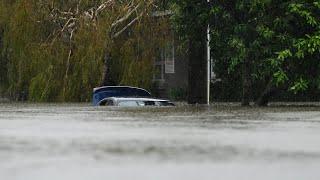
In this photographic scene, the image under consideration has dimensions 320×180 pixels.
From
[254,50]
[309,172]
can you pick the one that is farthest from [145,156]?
[254,50]

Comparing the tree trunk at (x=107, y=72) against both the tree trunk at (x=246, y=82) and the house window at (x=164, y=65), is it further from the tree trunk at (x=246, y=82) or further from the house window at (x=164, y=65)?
the tree trunk at (x=246, y=82)

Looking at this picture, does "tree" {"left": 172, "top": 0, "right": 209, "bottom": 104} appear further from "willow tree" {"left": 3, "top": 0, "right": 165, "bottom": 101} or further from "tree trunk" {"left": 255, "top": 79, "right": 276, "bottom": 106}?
"willow tree" {"left": 3, "top": 0, "right": 165, "bottom": 101}

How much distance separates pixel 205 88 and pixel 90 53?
6.91m

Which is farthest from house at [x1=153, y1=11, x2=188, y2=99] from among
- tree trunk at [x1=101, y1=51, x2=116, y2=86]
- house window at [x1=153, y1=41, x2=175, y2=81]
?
tree trunk at [x1=101, y1=51, x2=116, y2=86]

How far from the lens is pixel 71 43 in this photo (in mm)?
20906

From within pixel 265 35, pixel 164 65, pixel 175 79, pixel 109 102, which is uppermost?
pixel 164 65

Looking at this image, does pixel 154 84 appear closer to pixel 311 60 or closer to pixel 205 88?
pixel 205 88

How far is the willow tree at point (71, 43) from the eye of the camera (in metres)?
20.8

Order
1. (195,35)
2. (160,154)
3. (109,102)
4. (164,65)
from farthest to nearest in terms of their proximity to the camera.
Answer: (164,65)
(109,102)
(195,35)
(160,154)

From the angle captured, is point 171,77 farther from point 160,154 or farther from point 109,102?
point 160,154

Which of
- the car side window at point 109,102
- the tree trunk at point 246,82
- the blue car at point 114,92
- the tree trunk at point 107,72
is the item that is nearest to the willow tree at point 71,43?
the tree trunk at point 107,72

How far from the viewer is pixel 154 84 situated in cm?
2455

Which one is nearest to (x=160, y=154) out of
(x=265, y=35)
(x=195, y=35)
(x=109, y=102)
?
(x=265, y=35)

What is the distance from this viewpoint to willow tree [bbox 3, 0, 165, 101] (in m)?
20.8
